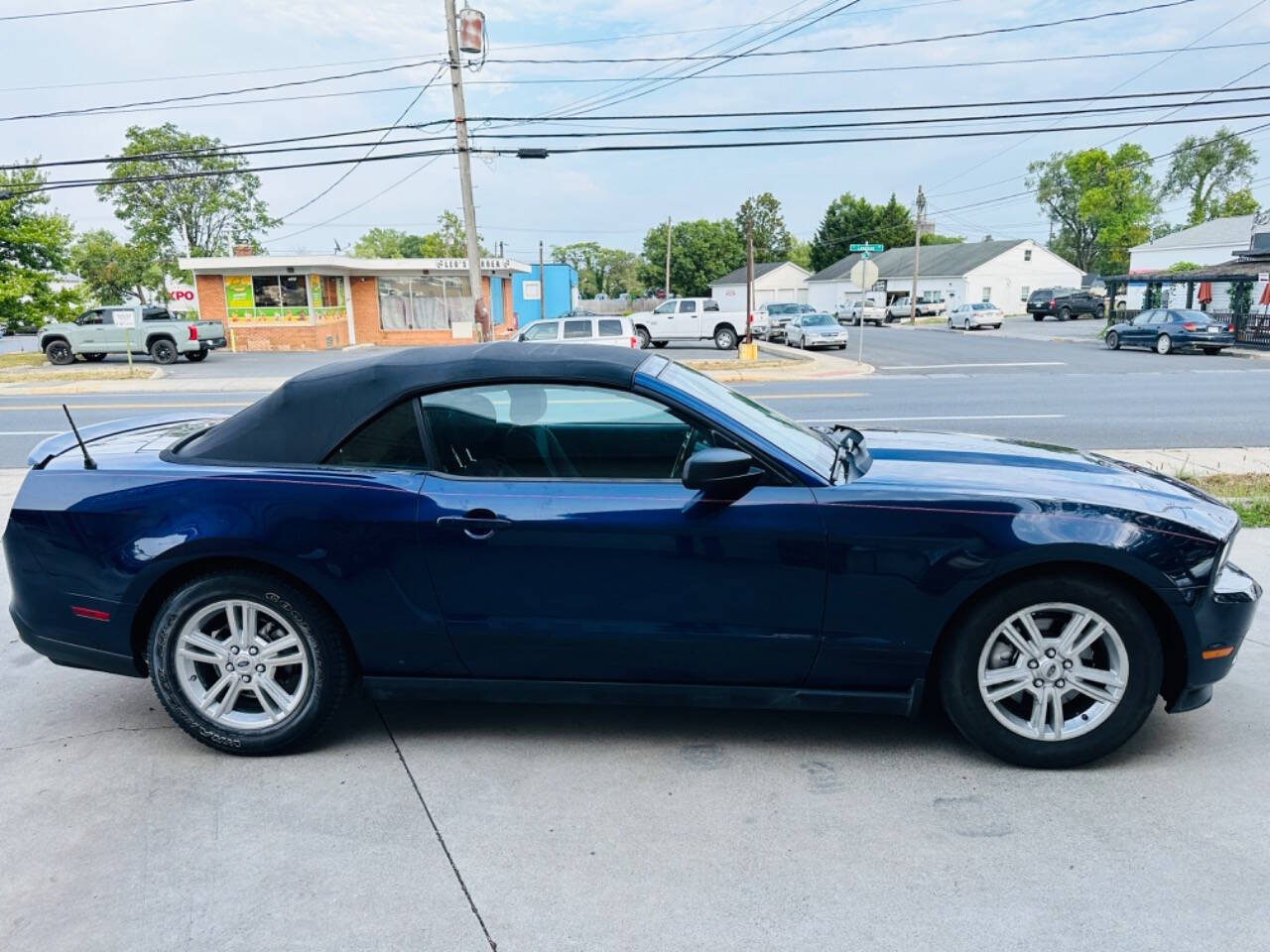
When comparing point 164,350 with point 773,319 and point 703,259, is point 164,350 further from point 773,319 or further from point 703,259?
point 703,259

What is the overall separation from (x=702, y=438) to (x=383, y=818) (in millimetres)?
1744

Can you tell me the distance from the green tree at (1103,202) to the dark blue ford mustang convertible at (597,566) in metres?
98.7

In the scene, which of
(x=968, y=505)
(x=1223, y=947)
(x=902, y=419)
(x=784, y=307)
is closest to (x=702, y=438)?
(x=968, y=505)

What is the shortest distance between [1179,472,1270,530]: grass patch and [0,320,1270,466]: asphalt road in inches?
60.7

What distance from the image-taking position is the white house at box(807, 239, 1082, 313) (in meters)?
69.1

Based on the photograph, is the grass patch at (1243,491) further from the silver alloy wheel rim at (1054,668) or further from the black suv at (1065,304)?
the black suv at (1065,304)

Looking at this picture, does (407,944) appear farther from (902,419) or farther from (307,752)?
(902,419)

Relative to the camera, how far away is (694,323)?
3338 centimetres

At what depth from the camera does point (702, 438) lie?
3.38 metres

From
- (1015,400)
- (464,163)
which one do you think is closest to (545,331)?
(464,163)

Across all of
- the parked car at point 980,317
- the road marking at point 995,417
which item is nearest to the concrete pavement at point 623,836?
the road marking at point 995,417

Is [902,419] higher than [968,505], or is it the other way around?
[968,505]

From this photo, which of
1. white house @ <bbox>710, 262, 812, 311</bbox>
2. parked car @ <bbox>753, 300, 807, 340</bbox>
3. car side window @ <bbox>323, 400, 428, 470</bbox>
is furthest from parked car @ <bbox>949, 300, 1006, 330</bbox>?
car side window @ <bbox>323, 400, 428, 470</bbox>

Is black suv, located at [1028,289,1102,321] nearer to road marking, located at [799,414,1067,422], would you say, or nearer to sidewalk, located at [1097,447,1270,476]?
road marking, located at [799,414,1067,422]
